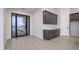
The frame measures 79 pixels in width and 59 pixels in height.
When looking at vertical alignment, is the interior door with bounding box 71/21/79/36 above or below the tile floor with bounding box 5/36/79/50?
above

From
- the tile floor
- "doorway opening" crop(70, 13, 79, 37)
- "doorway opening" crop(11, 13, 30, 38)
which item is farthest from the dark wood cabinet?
"doorway opening" crop(11, 13, 30, 38)

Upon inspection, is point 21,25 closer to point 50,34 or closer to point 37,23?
point 37,23

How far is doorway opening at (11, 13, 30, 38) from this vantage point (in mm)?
2732

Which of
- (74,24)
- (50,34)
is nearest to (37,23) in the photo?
(50,34)

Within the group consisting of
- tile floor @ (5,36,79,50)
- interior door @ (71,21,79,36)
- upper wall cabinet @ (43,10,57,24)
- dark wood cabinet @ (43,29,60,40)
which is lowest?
tile floor @ (5,36,79,50)

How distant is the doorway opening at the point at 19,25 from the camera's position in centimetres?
273

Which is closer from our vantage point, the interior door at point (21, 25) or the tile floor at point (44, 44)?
the tile floor at point (44, 44)

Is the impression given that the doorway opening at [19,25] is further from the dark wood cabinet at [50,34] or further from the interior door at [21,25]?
the dark wood cabinet at [50,34]

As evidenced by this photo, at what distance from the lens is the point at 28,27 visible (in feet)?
9.64

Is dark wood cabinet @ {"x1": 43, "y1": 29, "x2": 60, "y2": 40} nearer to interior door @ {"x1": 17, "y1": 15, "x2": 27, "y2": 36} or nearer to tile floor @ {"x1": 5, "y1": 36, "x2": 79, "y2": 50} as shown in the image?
tile floor @ {"x1": 5, "y1": 36, "x2": 79, "y2": 50}

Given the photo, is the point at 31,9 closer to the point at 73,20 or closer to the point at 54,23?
the point at 54,23

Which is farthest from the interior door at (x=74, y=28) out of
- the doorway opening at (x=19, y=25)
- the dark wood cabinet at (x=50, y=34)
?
the doorway opening at (x=19, y=25)
